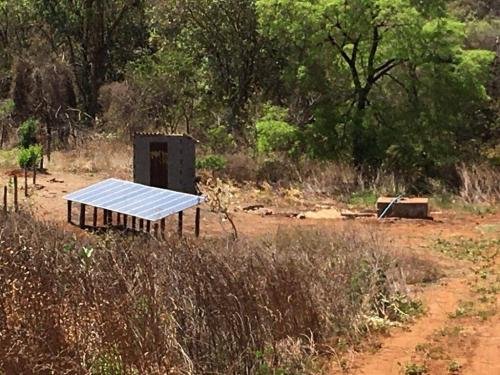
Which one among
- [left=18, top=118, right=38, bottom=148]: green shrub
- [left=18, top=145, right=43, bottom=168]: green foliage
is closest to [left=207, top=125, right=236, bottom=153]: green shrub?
[left=18, top=145, right=43, bottom=168]: green foliage

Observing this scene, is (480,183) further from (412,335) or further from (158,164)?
(412,335)

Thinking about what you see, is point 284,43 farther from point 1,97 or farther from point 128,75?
point 1,97

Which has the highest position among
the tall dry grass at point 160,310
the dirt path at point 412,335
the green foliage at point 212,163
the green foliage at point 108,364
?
the green foliage at point 212,163

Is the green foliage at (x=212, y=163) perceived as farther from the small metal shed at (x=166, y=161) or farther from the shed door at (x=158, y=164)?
the shed door at (x=158, y=164)

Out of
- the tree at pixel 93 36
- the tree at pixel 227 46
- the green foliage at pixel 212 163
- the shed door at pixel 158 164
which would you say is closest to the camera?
the shed door at pixel 158 164

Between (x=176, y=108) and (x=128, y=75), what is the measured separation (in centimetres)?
340

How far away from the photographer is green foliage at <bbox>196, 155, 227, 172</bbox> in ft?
66.3

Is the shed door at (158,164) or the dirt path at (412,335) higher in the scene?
the shed door at (158,164)

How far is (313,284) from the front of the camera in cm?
734

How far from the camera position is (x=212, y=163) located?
20.2 meters

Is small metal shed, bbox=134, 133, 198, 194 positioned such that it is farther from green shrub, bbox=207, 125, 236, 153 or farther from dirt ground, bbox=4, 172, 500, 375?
green shrub, bbox=207, 125, 236, 153

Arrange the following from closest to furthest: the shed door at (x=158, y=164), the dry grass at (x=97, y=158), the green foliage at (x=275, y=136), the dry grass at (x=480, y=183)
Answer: the dry grass at (x=480, y=183), the shed door at (x=158, y=164), the green foliage at (x=275, y=136), the dry grass at (x=97, y=158)

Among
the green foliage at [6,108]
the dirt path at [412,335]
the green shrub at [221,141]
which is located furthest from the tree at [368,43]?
the green foliage at [6,108]

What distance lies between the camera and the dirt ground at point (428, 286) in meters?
6.86
